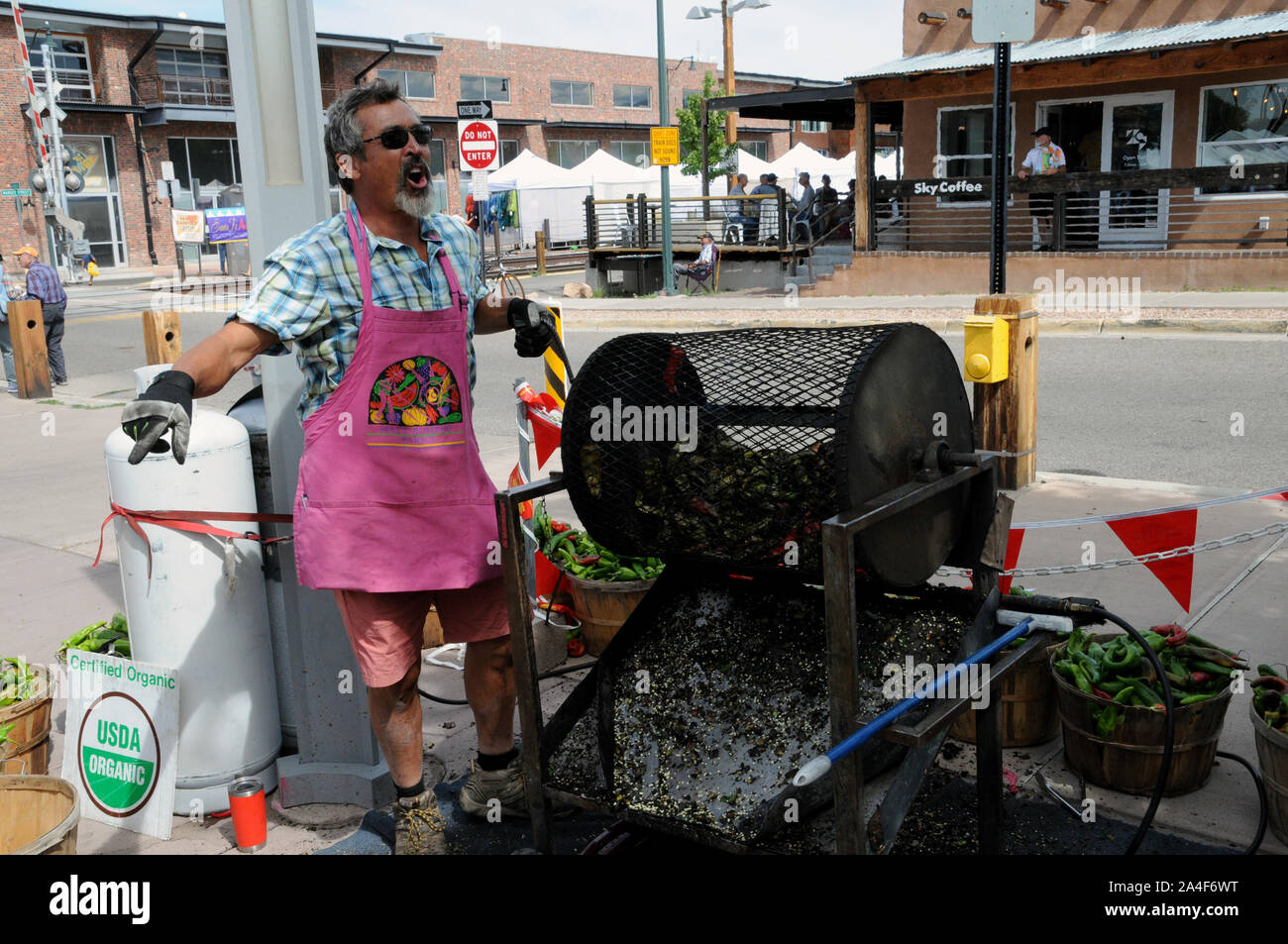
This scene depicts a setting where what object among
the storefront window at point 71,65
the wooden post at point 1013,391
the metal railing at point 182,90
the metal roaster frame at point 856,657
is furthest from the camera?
the metal railing at point 182,90

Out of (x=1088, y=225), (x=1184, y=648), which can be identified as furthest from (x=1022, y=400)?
(x=1088, y=225)

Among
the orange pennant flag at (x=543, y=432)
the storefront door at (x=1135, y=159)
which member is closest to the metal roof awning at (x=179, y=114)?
the storefront door at (x=1135, y=159)

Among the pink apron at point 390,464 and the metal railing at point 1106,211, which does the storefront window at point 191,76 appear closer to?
the metal railing at point 1106,211

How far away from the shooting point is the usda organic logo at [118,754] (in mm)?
3809

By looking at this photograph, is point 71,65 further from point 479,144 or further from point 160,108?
point 479,144

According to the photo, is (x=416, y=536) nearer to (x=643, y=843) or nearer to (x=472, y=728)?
(x=643, y=843)

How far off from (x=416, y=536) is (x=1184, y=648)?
2.55m

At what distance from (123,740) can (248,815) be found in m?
0.58

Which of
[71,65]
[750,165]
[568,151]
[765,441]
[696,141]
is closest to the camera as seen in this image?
[765,441]

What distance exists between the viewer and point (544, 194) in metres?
37.6

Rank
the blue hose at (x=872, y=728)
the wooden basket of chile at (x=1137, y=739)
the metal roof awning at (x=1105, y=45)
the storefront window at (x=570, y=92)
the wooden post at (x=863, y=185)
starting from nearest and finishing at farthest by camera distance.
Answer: the blue hose at (x=872, y=728)
the wooden basket of chile at (x=1137, y=739)
the metal roof awning at (x=1105, y=45)
the wooden post at (x=863, y=185)
the storefront window at (x=570, y=92)

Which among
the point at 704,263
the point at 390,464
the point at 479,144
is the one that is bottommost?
the point at 390,464

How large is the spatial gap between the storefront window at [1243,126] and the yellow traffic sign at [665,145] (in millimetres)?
8638

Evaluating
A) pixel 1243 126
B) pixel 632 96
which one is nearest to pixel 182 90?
pixel 632 96
